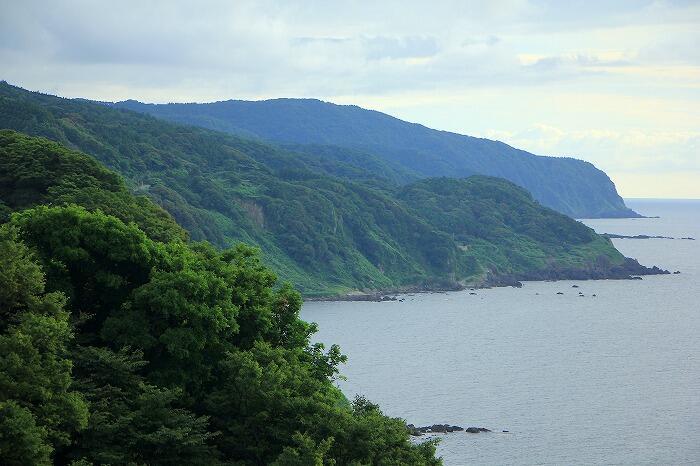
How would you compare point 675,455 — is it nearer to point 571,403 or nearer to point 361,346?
point 571,403

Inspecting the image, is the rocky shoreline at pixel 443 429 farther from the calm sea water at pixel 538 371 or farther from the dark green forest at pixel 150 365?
the dark green forest at pixel 150 365

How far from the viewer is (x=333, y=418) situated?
1406 inches

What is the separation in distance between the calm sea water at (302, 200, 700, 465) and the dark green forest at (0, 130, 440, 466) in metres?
38.2

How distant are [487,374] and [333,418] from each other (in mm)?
77140

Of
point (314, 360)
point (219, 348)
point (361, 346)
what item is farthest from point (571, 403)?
point (219, 348)

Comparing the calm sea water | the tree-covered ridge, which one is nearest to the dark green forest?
the tree-covered ridge

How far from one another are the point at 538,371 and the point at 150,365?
81.9m

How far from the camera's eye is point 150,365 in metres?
37.3

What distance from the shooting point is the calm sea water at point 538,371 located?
261 feet

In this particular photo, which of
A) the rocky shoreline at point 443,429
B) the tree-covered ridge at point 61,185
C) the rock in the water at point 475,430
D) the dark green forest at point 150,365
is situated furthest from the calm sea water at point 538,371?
the dark green forest at point 150,365

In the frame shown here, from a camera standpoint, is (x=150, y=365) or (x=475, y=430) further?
(x=475, y=430)

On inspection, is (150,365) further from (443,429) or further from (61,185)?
(443,429)

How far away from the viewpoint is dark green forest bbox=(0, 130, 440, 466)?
3069 cm

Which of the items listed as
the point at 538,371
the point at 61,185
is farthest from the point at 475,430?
the point at 61,185
